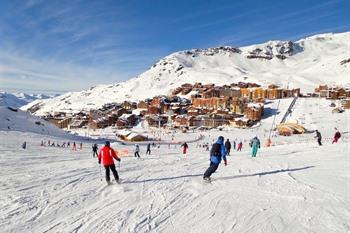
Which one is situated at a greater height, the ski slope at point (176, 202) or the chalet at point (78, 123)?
the ski slope at point (176, 202)

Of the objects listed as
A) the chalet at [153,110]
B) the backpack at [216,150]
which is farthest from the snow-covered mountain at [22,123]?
the chalet at [153,110]

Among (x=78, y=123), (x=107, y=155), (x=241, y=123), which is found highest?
(x=107, y=155)

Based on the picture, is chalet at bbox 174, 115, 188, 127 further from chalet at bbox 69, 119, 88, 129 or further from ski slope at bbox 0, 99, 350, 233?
ski slope at bbox 0, 99, 350, 233

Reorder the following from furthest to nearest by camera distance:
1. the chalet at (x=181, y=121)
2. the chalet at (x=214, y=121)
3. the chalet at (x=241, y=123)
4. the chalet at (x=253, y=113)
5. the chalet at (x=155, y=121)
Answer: the chalet at (x=155, y=121) < the chalet at (x=181, y=121) < the chalet at (x=253, y=113) < the chalet at (x=214, y=121) < the chalet at (x=241, y=123)

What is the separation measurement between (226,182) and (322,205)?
2.95 metres

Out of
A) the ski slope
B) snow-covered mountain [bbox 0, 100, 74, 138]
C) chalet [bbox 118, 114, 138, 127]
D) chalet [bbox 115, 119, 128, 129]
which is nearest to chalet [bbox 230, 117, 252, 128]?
chalet [bbox 118, 114, 138, 127]

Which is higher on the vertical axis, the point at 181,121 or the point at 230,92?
the point at 230,92

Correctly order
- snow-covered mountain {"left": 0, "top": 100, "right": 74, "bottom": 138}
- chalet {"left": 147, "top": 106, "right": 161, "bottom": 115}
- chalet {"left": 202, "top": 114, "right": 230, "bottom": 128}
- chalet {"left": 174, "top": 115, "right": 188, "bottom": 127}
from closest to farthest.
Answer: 1. snow-covered mountain {"left": 0, "top": 100, "right": 74, "bottom": 138}
2. chalet {"left": 202, "top": 114, "right": 230, "bottom": 128}
3. chalet {"left": 174, "top": 115, "right": 188, "bottom": 127}
4. chalet {"left": 147, "top": 106, "right": 161, "bottom": 115}

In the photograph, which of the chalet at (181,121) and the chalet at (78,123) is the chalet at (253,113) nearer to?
the chalet at (181,121)

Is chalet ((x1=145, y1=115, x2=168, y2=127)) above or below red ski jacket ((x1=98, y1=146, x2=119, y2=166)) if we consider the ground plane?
below

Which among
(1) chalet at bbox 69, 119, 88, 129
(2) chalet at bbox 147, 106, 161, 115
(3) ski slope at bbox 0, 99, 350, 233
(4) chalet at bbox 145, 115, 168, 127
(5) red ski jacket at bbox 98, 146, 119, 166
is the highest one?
(2) chalet at bbox 147, 106, 161, 115

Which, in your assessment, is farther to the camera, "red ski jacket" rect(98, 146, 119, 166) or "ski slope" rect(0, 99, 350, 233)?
"red ski jacket" rect(98, 146, 119, 166)

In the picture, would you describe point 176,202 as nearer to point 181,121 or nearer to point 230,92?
point 181,121

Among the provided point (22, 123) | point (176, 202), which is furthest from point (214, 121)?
point (176, 202)
